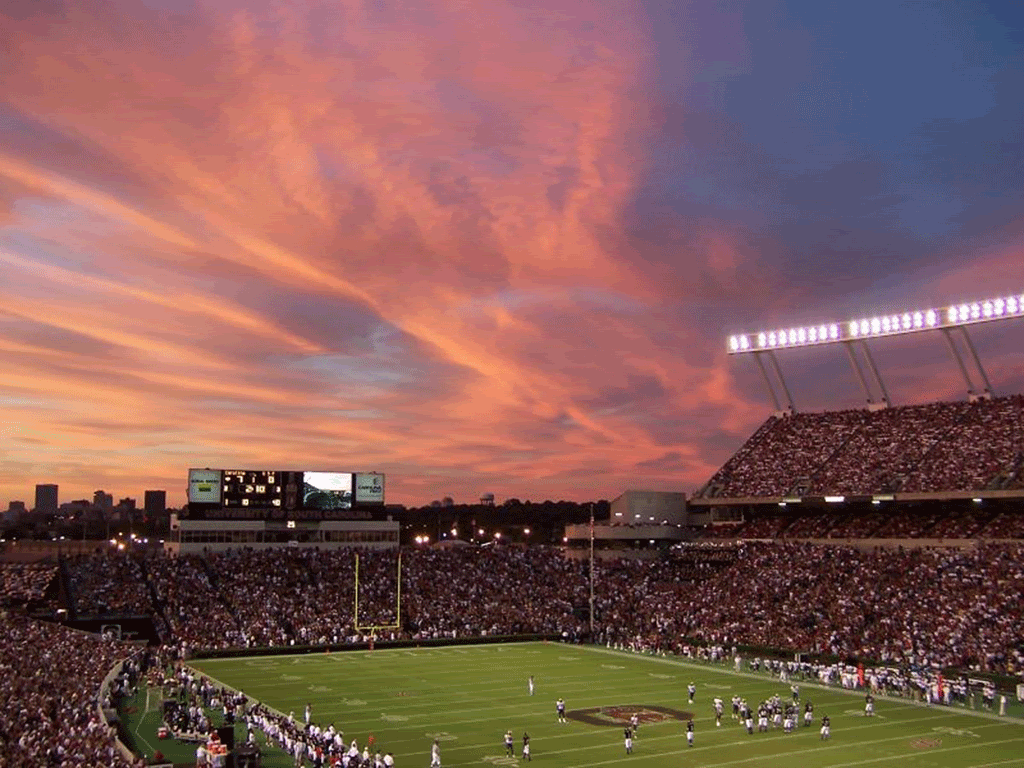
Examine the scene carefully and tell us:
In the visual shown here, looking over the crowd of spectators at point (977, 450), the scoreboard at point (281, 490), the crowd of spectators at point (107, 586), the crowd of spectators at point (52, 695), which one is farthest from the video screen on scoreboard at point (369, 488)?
the crowd of spectators at point (977, 450)

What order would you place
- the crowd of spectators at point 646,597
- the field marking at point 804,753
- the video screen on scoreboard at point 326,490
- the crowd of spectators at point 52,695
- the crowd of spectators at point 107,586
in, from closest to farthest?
1. the crowd of spectators at point 52,695
2. the field marking at point 804,753
3. the crowd of spectators at point 646,597
4. the crowd of spectators at point 107,586
5. the video screen on scoreboard at point 326,490

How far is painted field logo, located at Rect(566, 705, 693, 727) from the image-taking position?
3669 cm

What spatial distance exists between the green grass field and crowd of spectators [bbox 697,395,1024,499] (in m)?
19.5

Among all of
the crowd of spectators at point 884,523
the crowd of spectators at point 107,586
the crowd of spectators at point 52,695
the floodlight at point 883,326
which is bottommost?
the crowd of spectators at point 52,695

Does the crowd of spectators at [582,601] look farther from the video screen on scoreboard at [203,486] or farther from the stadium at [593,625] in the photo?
the video screen on scoreboard at [203,486]

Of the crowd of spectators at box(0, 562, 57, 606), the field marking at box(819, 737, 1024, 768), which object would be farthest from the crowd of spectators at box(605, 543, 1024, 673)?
the crowd of spectators at box(0, 562, 57, 606)

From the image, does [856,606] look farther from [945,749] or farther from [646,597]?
[945,749]

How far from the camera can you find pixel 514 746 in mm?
32656

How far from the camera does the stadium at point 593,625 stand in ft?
108

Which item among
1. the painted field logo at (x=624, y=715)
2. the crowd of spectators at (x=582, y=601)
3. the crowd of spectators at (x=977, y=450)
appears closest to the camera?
the painted field logo at (x=624, y=715)

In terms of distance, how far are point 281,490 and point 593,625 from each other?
23.2 metres

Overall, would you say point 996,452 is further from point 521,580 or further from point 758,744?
point 758,744

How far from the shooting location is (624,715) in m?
37.8

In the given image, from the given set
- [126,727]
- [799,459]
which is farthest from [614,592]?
[126,727]
